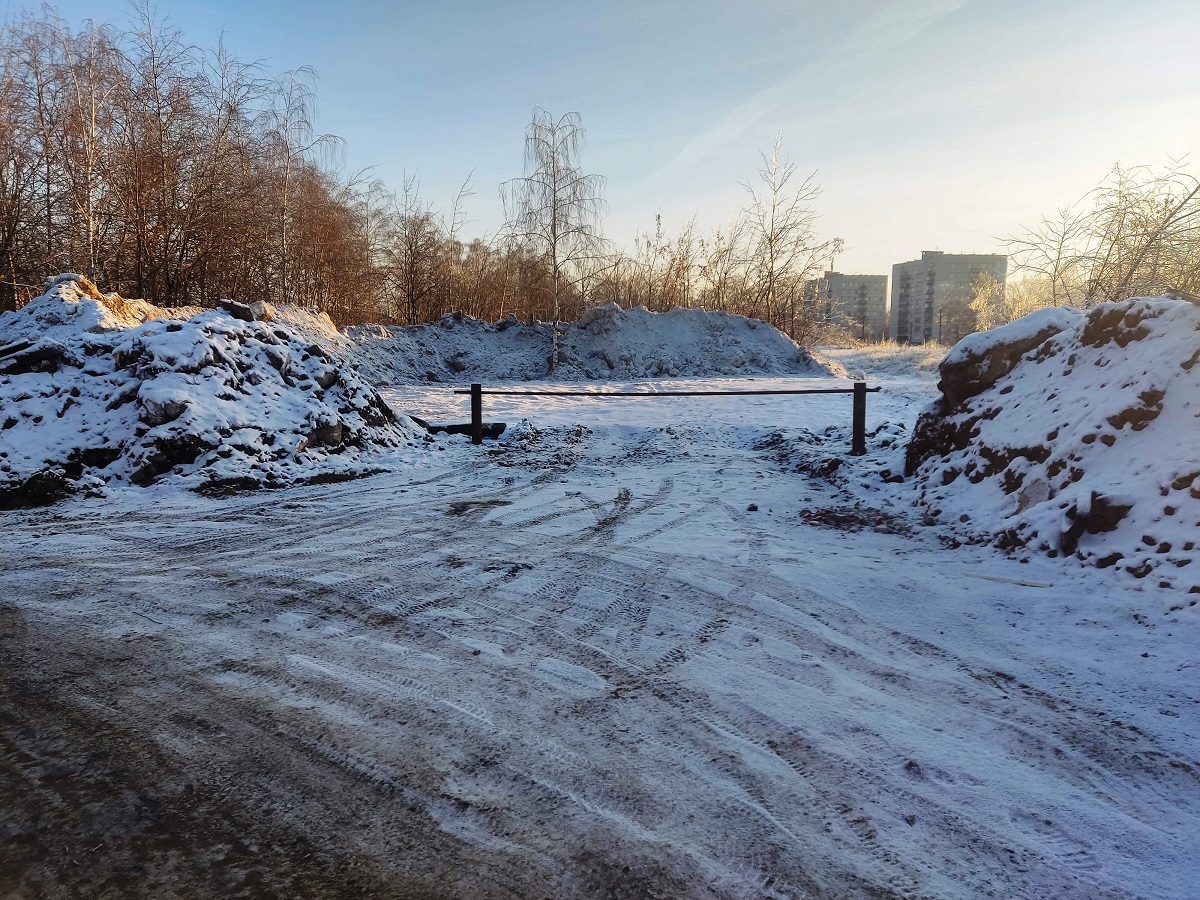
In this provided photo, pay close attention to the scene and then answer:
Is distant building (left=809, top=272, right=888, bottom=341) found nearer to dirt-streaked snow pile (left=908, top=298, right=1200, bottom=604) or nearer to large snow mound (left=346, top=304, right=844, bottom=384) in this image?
large snow mound (left=346, top=304, right=844, bottom=384)

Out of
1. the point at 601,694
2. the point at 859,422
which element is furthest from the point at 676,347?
the point at 601,694

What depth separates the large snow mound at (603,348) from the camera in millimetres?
23233

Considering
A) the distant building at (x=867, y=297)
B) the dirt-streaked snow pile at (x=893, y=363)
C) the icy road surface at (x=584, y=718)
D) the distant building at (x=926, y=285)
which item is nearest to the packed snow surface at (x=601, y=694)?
the icy road surface at (x=584, y=718)

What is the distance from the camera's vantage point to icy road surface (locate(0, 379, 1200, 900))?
2.03 metres

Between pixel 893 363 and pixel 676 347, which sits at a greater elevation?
pixel 676 347

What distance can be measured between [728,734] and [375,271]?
27.5 m

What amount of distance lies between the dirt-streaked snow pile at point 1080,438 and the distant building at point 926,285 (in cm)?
10946

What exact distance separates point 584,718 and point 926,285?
129 m

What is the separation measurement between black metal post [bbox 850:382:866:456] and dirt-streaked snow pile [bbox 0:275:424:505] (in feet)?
21.2

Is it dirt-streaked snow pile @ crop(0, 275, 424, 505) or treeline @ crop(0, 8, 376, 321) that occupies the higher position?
treeline @ crop(0, 8, 376, 321)

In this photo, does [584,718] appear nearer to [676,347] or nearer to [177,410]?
[177,410]

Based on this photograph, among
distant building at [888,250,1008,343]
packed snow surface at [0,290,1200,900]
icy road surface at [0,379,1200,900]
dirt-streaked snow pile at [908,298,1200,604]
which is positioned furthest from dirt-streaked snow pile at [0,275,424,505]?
distant building at [888,250,1008,343]

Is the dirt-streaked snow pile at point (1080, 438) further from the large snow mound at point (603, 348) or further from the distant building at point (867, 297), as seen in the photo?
the distant building at point (867, 297)

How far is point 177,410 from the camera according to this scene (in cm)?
763
